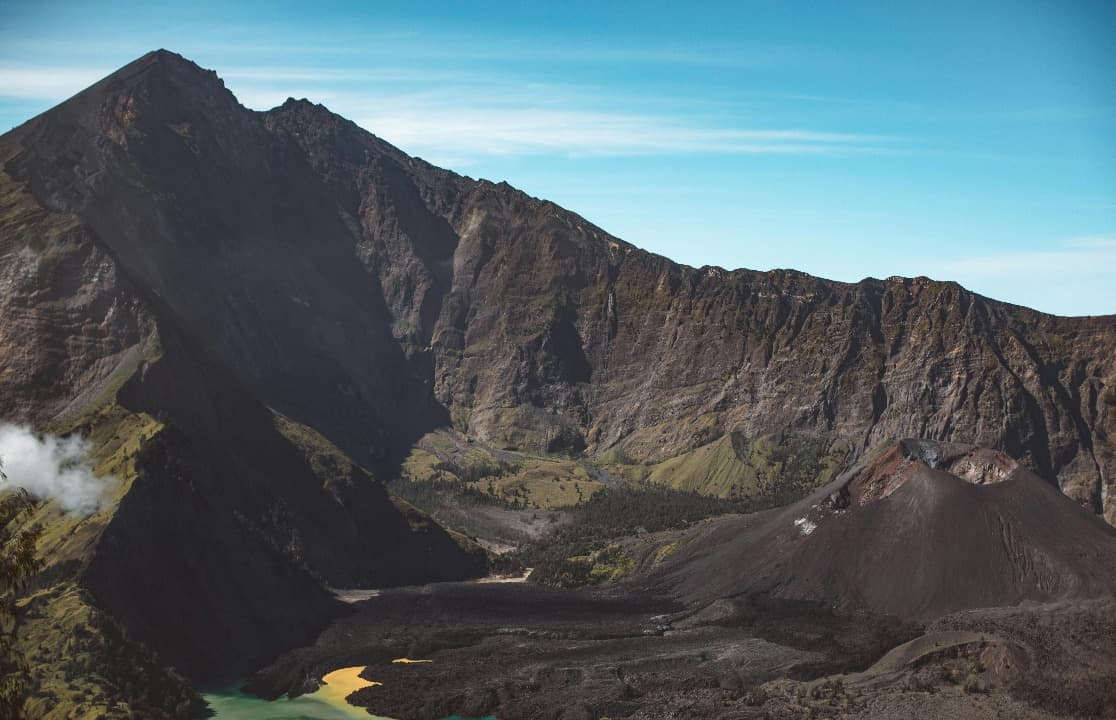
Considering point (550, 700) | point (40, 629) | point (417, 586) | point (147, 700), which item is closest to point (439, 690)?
point (550, 700)

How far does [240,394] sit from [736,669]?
102434 mm

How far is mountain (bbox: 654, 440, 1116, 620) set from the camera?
396 ft

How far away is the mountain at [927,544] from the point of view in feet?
396

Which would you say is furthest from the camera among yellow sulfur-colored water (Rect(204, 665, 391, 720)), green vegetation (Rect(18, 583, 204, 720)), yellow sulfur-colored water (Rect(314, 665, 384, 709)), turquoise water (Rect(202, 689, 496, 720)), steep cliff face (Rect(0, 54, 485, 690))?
steep cliff face (Rect(0, 54, 485, 690))

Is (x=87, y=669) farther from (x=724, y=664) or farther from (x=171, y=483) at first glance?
(x=724, y=664)

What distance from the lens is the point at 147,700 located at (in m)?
96.6

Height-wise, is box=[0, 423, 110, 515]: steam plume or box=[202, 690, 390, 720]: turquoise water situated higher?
box=[0, 423, 110, 515]: steam plume

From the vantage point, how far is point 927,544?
12812cm

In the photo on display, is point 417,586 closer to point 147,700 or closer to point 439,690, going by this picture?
point 439,690

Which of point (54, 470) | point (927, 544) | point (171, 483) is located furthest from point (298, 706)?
point (927, 544)

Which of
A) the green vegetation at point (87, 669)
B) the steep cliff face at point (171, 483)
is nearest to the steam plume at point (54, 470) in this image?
the steep cliff face at point (171, 483)

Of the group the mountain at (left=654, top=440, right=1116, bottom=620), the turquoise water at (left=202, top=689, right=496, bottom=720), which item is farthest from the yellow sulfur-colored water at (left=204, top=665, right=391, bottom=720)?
the mountain at (left=654, top=440, right=1116, bottom=620)

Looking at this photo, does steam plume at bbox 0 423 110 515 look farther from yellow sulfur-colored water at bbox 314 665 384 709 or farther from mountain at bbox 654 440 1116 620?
mountain at bbox 654 440 1116 620

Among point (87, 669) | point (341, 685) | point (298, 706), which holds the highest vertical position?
point (87, 669)
